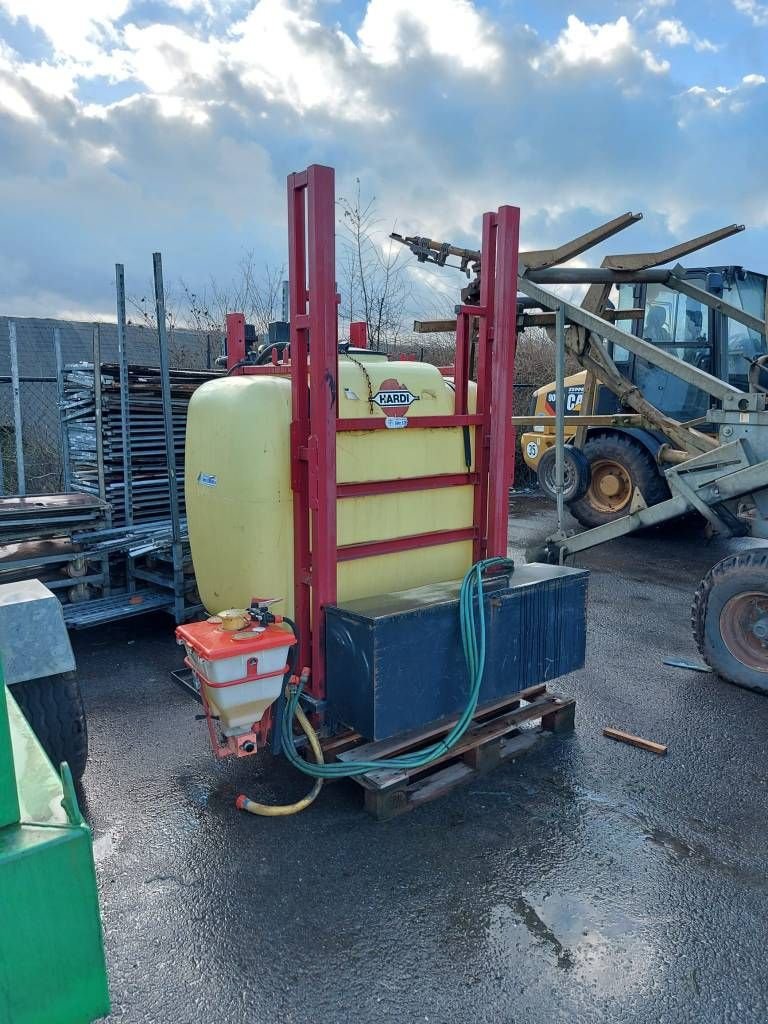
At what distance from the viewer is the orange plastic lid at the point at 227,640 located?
2848 millimetres

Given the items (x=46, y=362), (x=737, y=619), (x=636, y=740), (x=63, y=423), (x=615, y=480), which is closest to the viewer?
(x=636, y=740)

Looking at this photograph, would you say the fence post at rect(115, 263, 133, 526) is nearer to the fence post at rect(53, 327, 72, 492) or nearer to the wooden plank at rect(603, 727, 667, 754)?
the fence post at rect(53, 327, 72, 492)

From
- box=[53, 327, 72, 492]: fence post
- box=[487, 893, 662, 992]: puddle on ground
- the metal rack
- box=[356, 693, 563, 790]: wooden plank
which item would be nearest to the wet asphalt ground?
box=[487, 893, 662, 992]: puddle on ground

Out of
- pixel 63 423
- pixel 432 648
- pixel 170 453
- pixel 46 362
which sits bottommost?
pixel 432 648

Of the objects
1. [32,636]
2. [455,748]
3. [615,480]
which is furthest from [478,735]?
[615,480]

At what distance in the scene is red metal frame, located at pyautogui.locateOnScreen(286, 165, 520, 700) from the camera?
3.07m

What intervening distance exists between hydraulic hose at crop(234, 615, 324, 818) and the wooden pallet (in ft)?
0.32

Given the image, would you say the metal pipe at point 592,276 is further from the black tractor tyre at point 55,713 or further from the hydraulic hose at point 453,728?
the black tractor tyre at point 55,713

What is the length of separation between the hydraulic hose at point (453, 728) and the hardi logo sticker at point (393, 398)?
88cm

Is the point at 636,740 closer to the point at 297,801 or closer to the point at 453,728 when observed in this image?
the point at 453,728

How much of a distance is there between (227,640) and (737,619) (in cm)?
329

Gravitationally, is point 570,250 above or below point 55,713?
above

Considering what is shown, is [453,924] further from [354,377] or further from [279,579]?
[354,377]

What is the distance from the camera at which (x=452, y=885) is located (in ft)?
8.89
